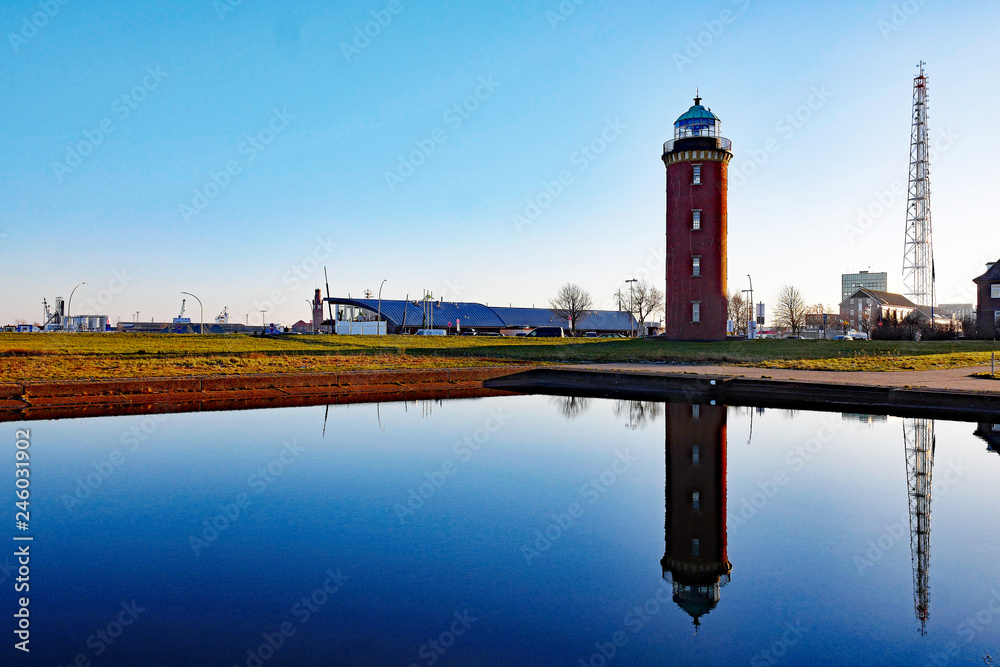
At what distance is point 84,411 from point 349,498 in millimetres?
10318

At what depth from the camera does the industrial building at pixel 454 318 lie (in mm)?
83562

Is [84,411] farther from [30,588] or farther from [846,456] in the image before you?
[846,456]

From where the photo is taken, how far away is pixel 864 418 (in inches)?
565

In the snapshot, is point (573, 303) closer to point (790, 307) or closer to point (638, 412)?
point (790, 307)

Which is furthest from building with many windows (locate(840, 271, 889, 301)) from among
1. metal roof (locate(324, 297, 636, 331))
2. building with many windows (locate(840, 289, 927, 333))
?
metal roof (locate(324, 297, 636, 331))

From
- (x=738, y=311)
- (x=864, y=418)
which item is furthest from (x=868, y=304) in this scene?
(x=864, y=418)

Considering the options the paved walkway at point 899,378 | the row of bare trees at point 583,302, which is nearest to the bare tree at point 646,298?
the row of bare trees at point 583,302

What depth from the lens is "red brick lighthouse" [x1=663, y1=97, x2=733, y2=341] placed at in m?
40.1

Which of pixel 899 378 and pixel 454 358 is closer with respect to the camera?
pixel 899 378

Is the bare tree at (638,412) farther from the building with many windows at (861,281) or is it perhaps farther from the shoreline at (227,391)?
the building with many windows at (861,281)

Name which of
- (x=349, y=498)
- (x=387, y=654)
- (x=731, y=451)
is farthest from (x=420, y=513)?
(x=731, y=451)

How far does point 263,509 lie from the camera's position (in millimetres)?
7250

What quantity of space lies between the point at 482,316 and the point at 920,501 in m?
88.3

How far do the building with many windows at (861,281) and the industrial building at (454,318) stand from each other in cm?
8995
